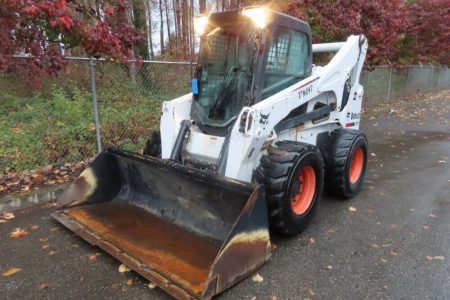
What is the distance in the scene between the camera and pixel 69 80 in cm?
924

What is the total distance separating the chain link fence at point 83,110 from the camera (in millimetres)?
6182

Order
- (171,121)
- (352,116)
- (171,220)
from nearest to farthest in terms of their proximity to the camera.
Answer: (171,220) < (171,121) < (352,116)

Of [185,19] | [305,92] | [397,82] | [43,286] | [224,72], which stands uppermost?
[185,19]

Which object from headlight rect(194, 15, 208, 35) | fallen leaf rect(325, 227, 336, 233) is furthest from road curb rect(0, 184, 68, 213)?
fallen leaf rect(325, 227, 336, 233)

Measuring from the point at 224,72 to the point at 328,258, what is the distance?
2.29 metres

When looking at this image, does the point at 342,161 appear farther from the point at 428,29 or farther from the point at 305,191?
the point at 428,29

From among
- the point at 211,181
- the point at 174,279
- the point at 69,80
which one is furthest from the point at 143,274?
the point at 69,80

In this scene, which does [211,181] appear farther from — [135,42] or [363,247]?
[135,42]

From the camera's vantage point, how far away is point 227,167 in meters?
3.72

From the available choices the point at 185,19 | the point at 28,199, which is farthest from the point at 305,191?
the point at 185,19

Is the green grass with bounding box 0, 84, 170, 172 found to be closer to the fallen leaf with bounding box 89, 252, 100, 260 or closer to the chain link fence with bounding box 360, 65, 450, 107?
the fallen leaf with bounding box 89, 252, 100, 260

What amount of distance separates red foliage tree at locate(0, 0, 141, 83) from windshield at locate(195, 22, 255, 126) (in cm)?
114

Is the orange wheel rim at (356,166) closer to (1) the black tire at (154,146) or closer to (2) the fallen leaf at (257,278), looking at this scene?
(2) the fallen leaf at (257,278)

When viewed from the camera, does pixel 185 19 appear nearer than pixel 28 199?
No
